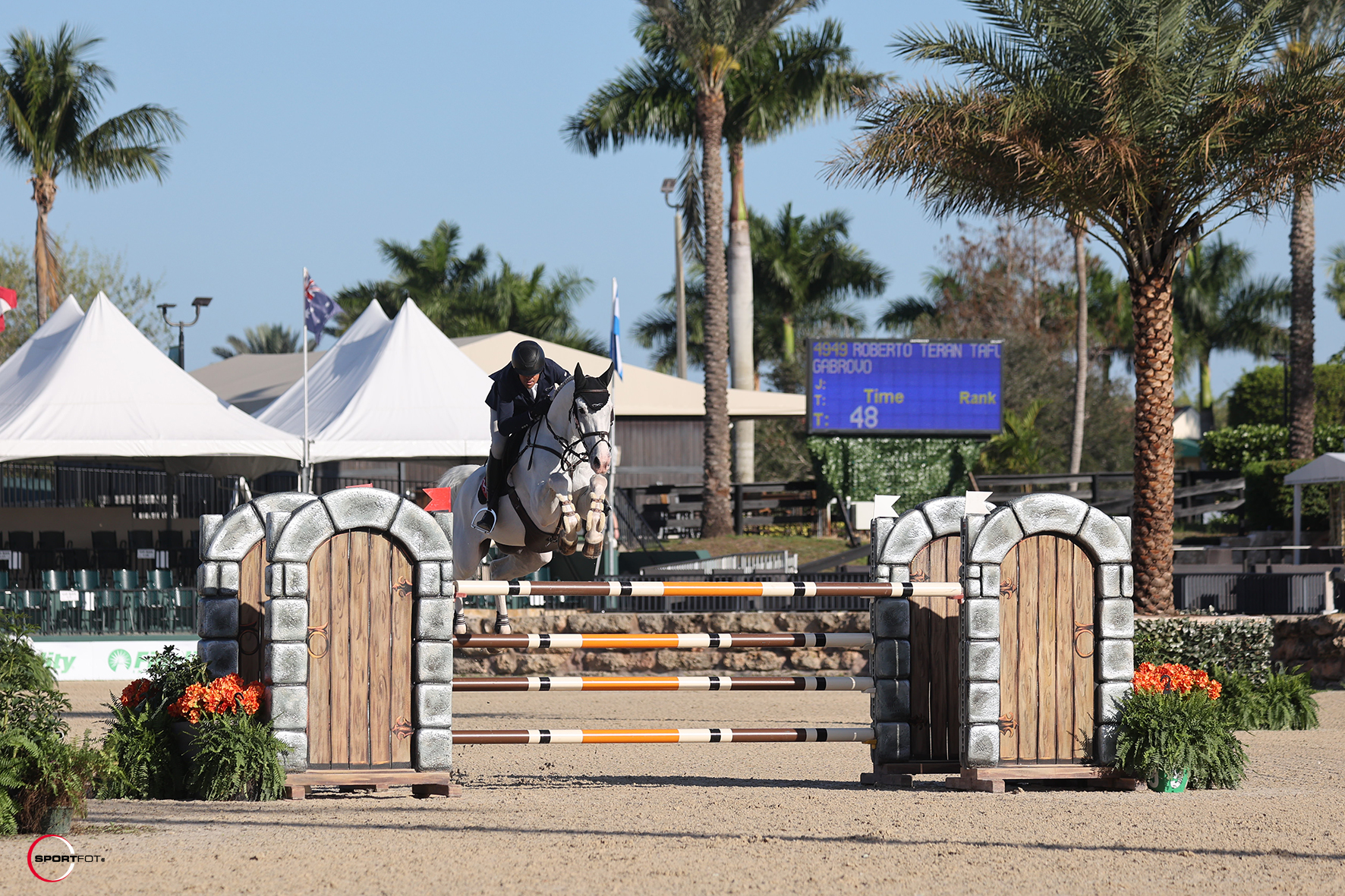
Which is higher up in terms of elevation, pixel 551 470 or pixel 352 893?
pixel 551 470

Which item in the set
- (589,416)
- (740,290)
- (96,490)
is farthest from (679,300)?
(589,416)

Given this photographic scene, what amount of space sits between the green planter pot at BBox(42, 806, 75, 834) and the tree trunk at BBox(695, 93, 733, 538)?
18734mm

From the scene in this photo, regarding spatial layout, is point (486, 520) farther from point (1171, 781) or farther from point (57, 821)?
point (1171, 781)

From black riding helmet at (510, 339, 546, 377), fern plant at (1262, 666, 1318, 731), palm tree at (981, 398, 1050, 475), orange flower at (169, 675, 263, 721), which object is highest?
palm tree at (981, 398, 1050, 475)

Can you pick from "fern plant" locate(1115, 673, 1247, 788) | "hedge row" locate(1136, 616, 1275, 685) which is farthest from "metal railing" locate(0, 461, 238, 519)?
"fern plant" locate(1115, 673, 1247, 788)

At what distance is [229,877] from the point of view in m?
5.09

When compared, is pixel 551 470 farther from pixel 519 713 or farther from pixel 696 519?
pixel 696 519

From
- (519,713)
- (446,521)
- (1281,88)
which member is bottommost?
(519,713)

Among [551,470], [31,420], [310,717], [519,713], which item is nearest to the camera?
[310,717]

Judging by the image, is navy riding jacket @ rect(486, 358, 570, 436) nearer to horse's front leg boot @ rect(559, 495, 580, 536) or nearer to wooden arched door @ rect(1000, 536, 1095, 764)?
horse's front leg boot @ rect(559, 495, 580, 536)

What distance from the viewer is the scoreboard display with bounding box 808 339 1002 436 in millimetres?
25484

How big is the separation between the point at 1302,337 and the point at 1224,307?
27642 mm

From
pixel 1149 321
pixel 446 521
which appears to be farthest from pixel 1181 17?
pixel 446 521

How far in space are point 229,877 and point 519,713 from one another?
8.28 m
